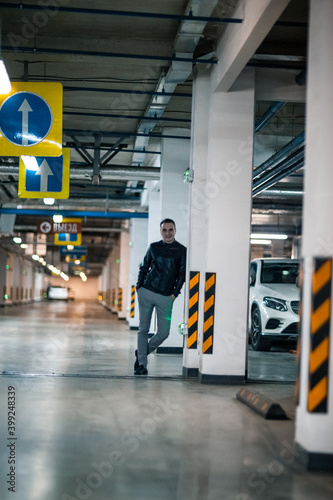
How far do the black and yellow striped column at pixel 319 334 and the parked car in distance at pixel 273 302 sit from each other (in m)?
7.79

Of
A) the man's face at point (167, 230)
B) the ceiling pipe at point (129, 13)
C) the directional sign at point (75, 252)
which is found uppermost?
the ceiling pipe at point (129, 13)

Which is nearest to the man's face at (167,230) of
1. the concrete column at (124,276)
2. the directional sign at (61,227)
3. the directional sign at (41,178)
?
the directional sign at (41,178)

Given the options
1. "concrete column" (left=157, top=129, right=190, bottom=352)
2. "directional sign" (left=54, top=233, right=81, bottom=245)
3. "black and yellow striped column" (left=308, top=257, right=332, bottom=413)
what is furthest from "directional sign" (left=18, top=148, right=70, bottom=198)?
"directional sign" (left=54, top=233, right=81, bottom=245)

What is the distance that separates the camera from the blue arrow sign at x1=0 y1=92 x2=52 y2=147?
27.2 ft

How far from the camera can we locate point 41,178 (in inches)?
→ 464

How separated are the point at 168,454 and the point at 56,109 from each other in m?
5.13

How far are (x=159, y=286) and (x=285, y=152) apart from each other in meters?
5.49

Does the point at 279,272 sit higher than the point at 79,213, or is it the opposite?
the point at 79,213

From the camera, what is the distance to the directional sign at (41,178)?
11.6m

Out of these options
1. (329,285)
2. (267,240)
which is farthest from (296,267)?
(267,240)

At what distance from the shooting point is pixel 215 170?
8500mm

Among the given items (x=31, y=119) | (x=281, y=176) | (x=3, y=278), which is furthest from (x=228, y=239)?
(x=3, y=278)

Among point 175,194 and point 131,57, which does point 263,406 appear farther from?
point 175,194

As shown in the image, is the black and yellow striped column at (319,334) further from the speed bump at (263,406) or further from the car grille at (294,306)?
the car grille at (294,306)
